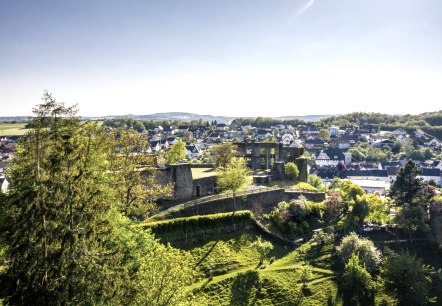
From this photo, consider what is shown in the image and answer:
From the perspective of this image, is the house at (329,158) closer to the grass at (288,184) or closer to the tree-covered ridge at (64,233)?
the grass at (288,184)

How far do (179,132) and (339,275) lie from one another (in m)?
169

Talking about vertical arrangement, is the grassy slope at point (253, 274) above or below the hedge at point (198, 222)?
below

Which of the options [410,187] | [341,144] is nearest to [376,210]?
[410,187]

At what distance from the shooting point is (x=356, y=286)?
98.9ft

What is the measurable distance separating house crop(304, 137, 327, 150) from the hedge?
4928 inches

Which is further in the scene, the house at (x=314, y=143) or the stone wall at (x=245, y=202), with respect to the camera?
the house at (x=314, y=143)

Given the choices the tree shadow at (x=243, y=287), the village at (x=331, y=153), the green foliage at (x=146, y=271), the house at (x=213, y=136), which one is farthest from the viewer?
the house at (x=213, y=136)

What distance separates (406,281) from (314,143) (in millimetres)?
137258

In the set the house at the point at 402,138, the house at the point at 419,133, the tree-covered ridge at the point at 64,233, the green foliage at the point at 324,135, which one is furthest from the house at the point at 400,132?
the tree-covered ridge at the point at 64,233

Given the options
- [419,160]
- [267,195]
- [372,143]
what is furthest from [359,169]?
[267,195]

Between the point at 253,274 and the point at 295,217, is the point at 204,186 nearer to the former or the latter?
the point at 295,217

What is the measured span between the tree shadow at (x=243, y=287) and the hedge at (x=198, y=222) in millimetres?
6128

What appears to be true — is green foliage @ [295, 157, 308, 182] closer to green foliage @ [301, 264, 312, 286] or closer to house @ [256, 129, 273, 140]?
green foliage @ [301, 264, 312, 286]

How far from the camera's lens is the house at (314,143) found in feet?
513
